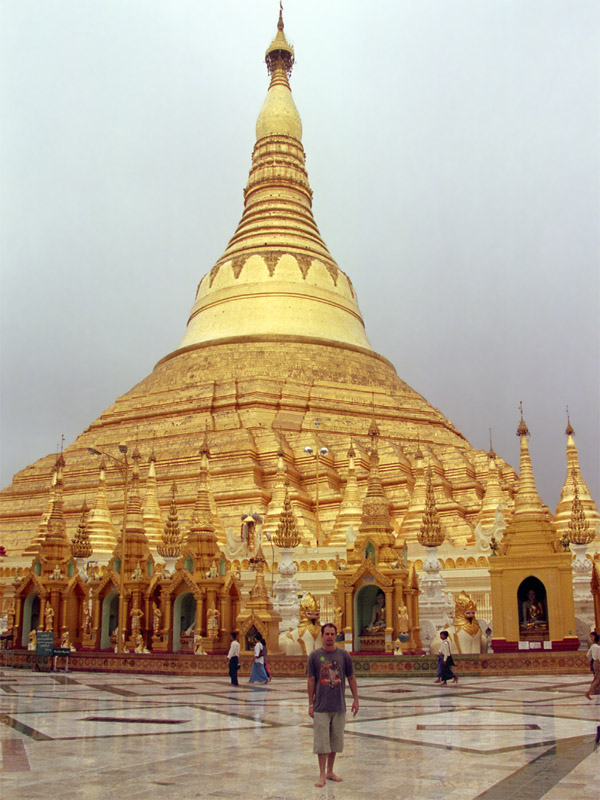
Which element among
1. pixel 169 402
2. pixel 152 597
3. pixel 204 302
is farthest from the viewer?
pixel 204 302

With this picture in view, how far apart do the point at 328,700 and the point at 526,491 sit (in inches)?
609

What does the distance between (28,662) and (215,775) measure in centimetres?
1479

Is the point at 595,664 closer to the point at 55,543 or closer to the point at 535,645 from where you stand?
the point at 535,645

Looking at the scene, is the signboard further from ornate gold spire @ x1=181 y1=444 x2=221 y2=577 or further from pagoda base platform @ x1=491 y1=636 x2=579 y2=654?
pagoda base platform @ x1=491 y1=636 x2=579 y2=654

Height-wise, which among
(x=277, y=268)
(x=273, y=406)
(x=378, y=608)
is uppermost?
(x=277, y=268)

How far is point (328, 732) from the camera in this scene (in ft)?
18.6

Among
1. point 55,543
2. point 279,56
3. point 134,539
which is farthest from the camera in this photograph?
point 279,56

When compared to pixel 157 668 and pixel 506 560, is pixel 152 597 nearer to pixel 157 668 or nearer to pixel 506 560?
pixel 157 668

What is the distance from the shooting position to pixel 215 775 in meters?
5.71

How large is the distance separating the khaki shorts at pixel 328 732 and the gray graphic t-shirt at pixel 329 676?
0.04 metres

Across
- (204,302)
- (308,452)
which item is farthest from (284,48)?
(308,452)

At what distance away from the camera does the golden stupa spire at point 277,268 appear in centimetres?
3950

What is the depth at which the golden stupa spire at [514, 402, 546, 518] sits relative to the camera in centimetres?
1956

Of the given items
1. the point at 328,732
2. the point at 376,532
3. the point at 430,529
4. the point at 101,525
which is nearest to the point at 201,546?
the point at 376,532
